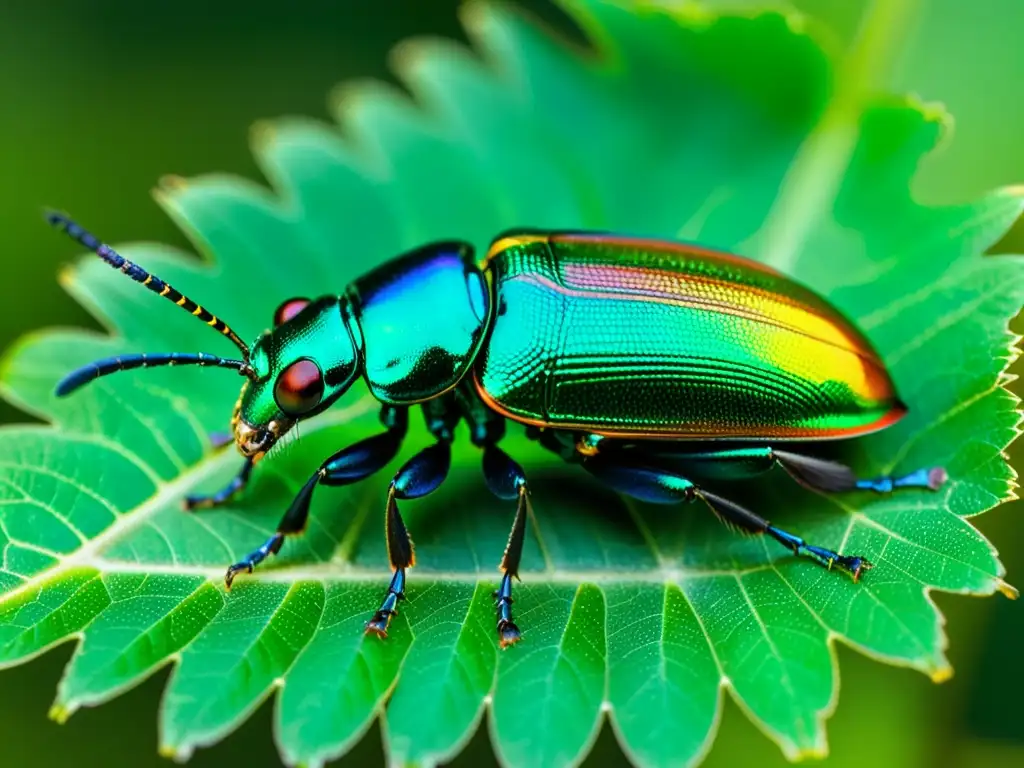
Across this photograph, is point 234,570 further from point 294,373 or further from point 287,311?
point 287,311

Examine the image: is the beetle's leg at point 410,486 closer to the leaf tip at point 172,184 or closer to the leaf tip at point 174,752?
the leaf tip at point 174,752

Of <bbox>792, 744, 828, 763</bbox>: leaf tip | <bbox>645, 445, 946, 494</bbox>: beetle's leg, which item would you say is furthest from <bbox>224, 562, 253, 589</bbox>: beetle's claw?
<bbox>792, 744, 828, 763</bbox>: leaf tip

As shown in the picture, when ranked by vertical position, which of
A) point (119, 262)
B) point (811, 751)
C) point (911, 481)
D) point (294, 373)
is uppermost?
point (119, 262)

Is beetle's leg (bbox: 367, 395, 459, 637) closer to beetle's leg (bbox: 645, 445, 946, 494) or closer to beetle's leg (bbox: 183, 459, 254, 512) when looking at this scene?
beetle's leg (bbox: 183, 459, 254, 512)

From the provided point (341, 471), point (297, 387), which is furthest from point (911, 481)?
point (297, 387)

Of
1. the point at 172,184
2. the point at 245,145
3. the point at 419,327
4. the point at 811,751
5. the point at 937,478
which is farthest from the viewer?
the point at 245,145

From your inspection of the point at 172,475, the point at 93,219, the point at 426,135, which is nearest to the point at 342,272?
the point at 426,135

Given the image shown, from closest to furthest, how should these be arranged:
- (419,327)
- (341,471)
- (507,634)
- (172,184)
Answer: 1. (507,634)
2. (341,471)
3. (419,327)
4. (172,184)
